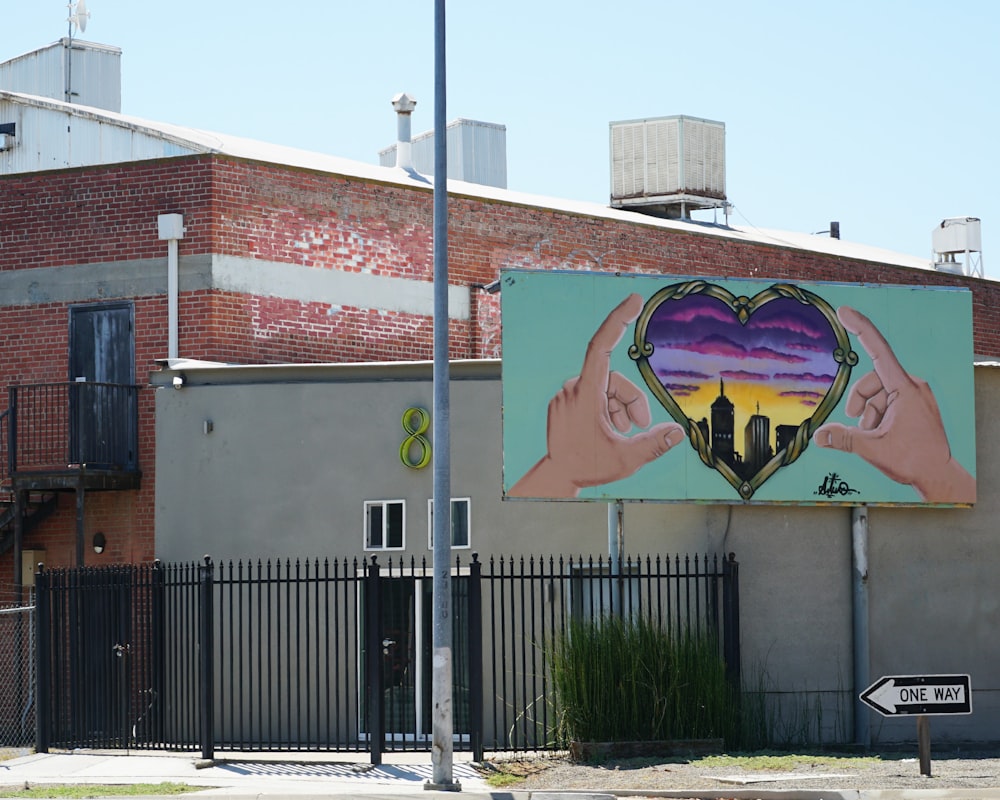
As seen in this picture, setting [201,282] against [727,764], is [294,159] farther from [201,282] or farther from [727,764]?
[727,764]

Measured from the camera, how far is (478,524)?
20109 mm

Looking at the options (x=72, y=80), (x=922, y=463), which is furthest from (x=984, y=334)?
(x=72, y=80)

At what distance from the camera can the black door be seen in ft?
71.3

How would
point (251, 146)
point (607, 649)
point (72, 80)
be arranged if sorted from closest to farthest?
1. point (607, 649)
2. point (251, 146)
3. point (72, 80)

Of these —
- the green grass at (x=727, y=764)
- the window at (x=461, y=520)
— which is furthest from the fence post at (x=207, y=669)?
the window at (x=461, y=520)

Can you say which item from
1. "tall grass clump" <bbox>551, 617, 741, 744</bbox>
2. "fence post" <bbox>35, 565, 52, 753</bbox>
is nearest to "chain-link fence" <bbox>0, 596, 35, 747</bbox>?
"fence post" <bbox>35, 565, 52, 753</bbox>

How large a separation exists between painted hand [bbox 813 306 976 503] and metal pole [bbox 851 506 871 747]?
737 millimetres

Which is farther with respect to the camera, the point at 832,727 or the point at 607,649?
the point at 832,727

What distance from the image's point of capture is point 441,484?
15.8m

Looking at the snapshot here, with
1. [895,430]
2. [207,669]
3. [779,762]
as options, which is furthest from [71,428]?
[895,430]

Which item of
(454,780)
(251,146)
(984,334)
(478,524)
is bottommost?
(454,780)

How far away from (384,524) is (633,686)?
179 inches

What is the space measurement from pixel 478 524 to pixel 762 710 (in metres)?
4.28

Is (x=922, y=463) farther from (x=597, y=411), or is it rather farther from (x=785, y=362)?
(x=597, y=411)
